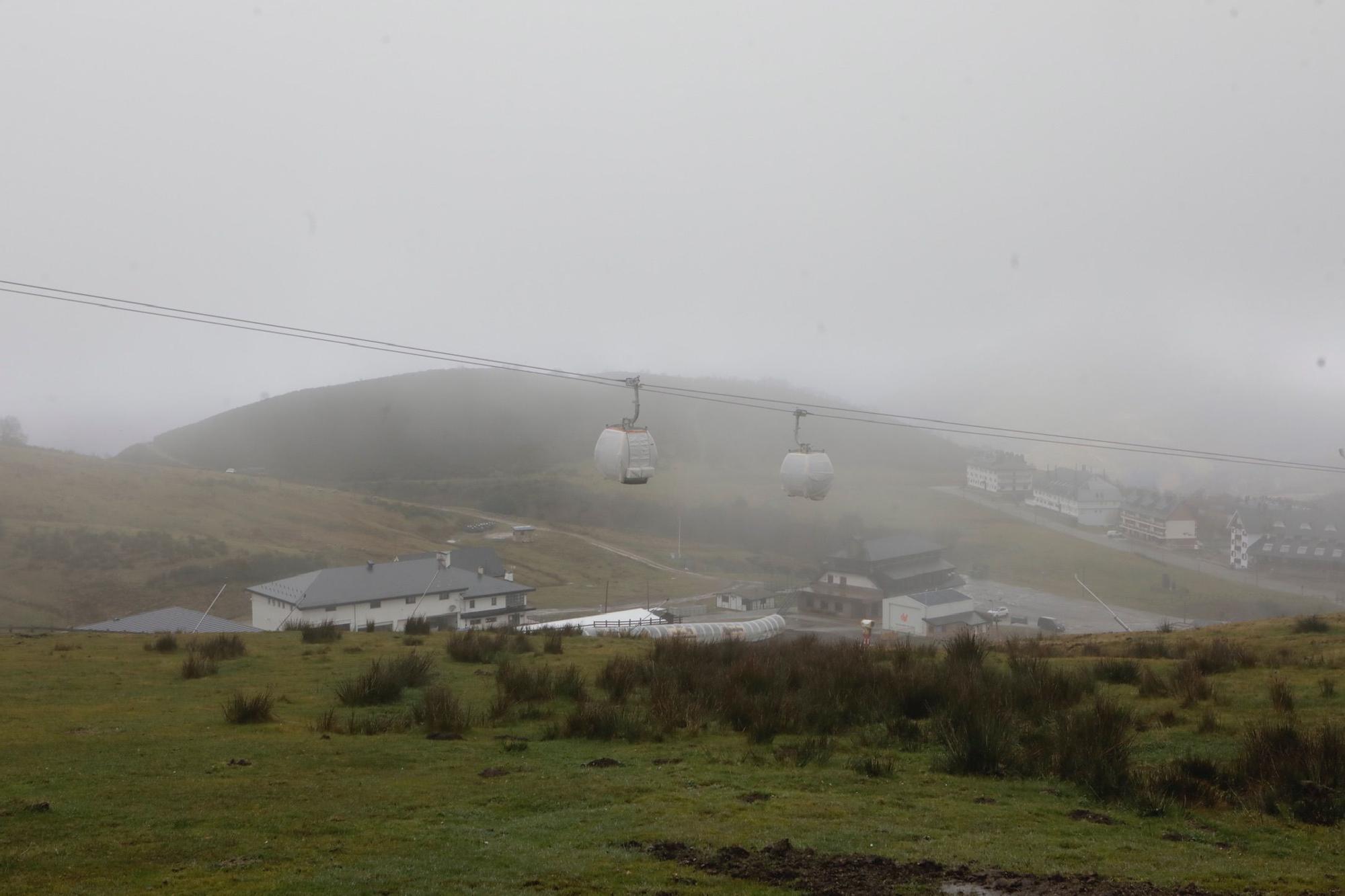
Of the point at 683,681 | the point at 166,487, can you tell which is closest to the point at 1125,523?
the point at 683,681

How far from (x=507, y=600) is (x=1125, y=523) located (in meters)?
45.7

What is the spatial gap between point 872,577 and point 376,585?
87.0ft

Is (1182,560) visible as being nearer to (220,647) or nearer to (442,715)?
(220,647)

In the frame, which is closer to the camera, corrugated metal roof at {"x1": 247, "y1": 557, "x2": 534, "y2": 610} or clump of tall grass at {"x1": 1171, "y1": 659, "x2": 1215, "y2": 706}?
clump of tall grass at {"x1": 1171, "y1": 659, "x2": 1215, "y2": 706}

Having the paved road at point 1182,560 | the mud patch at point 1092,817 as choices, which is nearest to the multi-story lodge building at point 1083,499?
the paved road at point 1182,560

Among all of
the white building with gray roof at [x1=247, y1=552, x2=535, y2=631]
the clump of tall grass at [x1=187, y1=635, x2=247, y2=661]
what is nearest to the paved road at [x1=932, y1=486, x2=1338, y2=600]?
the white building with gray roof at [x1=247, y1=552, x2=535, y2=631]

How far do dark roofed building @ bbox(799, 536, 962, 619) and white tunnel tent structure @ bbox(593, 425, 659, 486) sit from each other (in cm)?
3607

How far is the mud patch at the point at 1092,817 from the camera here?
24.9 ft

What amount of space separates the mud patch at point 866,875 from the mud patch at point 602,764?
9.57ft

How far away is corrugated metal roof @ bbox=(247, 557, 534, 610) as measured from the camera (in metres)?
38.3

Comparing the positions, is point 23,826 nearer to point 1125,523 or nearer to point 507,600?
point 507,600

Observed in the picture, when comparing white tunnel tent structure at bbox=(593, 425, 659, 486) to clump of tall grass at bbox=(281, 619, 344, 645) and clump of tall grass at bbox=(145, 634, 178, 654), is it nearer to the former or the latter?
clump of tall grass at bbox=(281, 619, 344, 645)

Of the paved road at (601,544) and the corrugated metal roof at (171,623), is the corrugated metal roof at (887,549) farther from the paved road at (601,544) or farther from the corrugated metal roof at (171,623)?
the corrugated metal roof at (171,623)

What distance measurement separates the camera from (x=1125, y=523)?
64438mm
